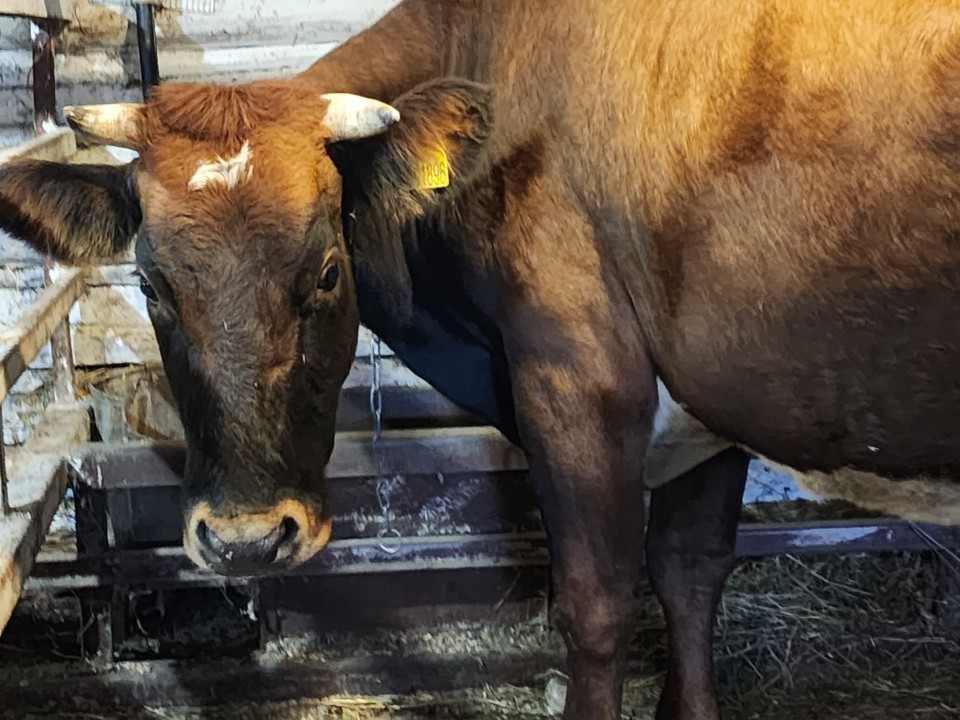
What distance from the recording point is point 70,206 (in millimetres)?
1702

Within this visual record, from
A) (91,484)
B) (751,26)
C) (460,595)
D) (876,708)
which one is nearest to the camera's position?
(751,26)

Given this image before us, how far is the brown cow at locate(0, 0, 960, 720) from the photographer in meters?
1.46

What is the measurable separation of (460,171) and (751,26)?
0.55 metres

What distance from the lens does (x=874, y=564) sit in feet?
10.1

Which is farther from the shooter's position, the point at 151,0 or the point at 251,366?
the point at 151,0

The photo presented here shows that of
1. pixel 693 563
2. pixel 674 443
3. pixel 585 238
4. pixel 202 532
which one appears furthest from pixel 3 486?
pixel 693 563

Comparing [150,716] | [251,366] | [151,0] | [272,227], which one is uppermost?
[151,0]

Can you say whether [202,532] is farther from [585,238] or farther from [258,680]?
[258,680]

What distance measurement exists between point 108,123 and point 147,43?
1.50 m

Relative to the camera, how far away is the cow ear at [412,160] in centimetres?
168

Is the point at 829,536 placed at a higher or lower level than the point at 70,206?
lower

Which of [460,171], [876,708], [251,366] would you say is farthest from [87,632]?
[876,708]

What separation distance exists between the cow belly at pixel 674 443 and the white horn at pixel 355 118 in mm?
691

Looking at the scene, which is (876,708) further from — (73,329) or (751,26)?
(73,329)
